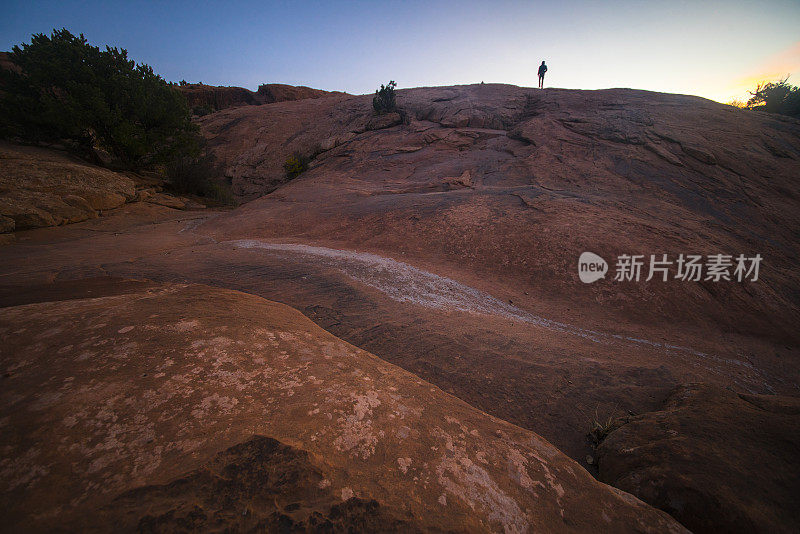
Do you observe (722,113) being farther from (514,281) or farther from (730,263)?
(514,281)

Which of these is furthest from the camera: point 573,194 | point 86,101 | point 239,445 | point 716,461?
point 86,101

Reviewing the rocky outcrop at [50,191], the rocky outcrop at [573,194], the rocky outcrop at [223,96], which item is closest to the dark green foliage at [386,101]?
the rocky outcrop at [573,194]

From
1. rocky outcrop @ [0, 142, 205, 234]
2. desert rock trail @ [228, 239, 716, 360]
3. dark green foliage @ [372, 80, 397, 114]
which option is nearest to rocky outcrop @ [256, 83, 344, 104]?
dark green foliage @ [372, 80, 397, 114]

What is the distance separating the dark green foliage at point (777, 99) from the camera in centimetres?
1873

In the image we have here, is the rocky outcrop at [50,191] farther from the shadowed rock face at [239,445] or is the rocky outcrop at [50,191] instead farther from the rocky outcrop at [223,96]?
the rocky outcrop at [223,96]

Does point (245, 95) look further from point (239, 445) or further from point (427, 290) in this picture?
point (239, 445)

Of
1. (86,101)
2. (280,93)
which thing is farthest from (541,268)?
(280,93)

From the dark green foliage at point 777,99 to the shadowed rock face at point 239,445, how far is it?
2984 centimetres

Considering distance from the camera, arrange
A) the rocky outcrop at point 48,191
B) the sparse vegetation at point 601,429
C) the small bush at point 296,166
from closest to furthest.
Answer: the sparse vegetation at point 601,429 → the rocky outcrop at point 48,191 → the small bush at point 296,166

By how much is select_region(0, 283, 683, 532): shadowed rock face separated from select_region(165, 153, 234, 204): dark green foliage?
15.7 m

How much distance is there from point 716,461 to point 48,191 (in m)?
13.9

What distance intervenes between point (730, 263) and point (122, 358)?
8495 mm

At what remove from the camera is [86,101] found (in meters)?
11.8

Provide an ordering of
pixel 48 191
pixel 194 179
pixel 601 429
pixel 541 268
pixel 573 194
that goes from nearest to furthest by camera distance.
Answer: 1. pixel 601 429
2. pixel 541 268
3. pixel 573 194
4. pixel 48 191
5. pixel 194 179
